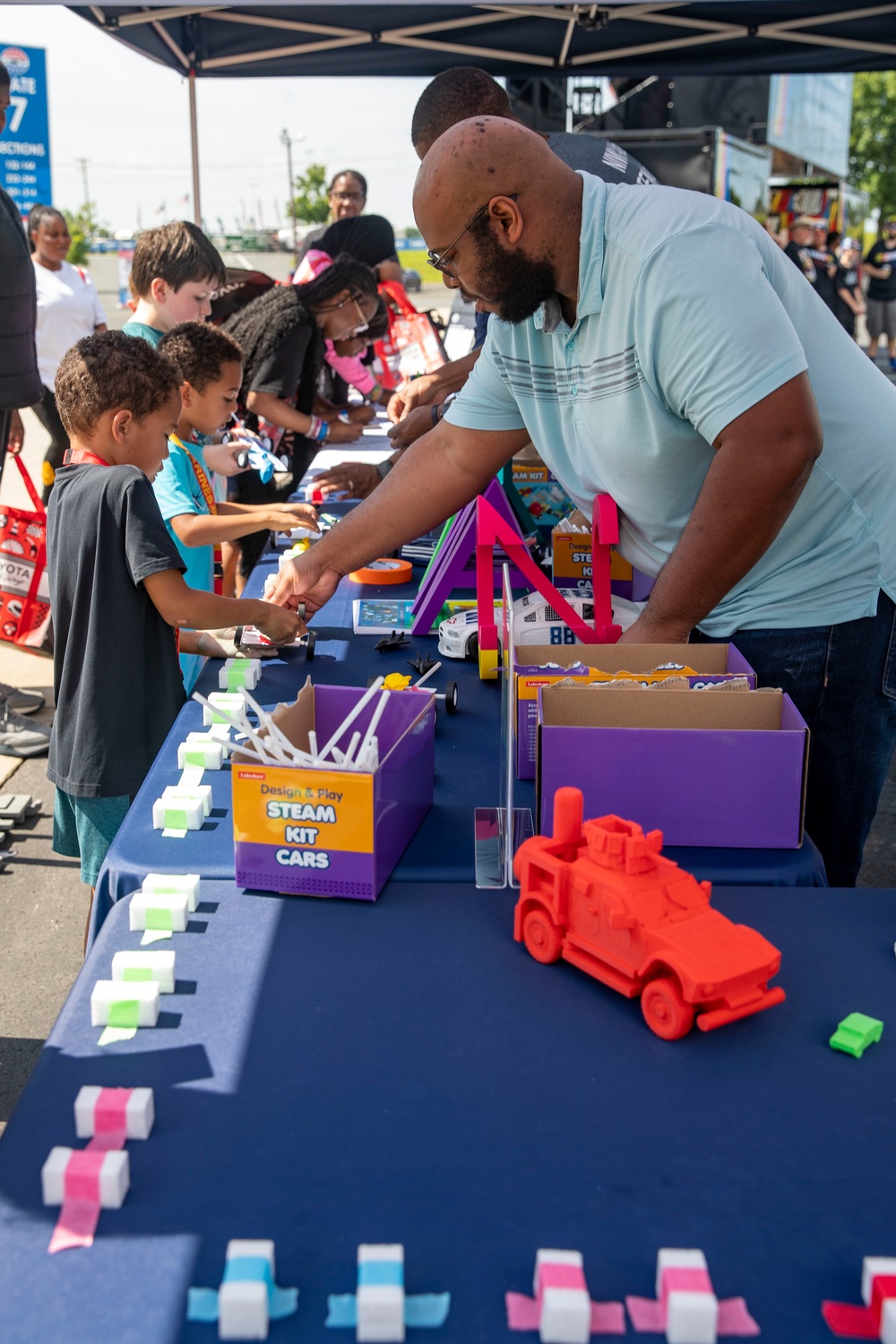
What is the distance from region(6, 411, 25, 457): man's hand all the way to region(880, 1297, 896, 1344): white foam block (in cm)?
357

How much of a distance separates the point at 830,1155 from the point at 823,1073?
0.10m

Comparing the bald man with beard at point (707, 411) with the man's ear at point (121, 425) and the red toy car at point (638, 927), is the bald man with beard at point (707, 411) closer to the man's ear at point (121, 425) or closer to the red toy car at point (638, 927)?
the red toy car at point (638, 927)

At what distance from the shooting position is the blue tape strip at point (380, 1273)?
2.46ft

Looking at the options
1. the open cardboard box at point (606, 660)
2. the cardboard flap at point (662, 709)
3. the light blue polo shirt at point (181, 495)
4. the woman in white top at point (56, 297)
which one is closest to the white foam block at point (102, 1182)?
the cardboard flap at point (662, 709)

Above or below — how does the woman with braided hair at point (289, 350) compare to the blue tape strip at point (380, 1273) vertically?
above

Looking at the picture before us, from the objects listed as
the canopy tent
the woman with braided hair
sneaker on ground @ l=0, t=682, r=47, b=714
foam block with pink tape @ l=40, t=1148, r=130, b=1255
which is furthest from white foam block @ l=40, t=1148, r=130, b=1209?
the canopy tent

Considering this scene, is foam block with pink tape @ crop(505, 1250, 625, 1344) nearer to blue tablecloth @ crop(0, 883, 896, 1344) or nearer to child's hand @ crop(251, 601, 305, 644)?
blue tablecloth @ crop(0, 883, 896, 1344)

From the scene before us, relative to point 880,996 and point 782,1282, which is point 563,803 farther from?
point 782,1282

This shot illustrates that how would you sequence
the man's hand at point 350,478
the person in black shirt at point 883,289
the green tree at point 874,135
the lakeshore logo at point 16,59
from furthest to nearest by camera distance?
the green tree at point 874,135 → the person in black shirt at point 883,289 → the lakeshore logo at point 16,59 → the man's hand at point 350,478

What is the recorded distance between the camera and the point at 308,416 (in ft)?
13.6

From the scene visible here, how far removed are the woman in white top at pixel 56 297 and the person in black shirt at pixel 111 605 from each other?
410cm

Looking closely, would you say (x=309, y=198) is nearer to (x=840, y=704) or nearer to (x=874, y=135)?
(x=874, y=135)

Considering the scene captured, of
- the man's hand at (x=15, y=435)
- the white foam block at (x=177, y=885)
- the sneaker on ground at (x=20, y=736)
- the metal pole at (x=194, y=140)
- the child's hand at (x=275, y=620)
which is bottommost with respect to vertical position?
the sneaker on ground at (x=20, y=736)

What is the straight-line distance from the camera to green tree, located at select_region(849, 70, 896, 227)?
147 feet
